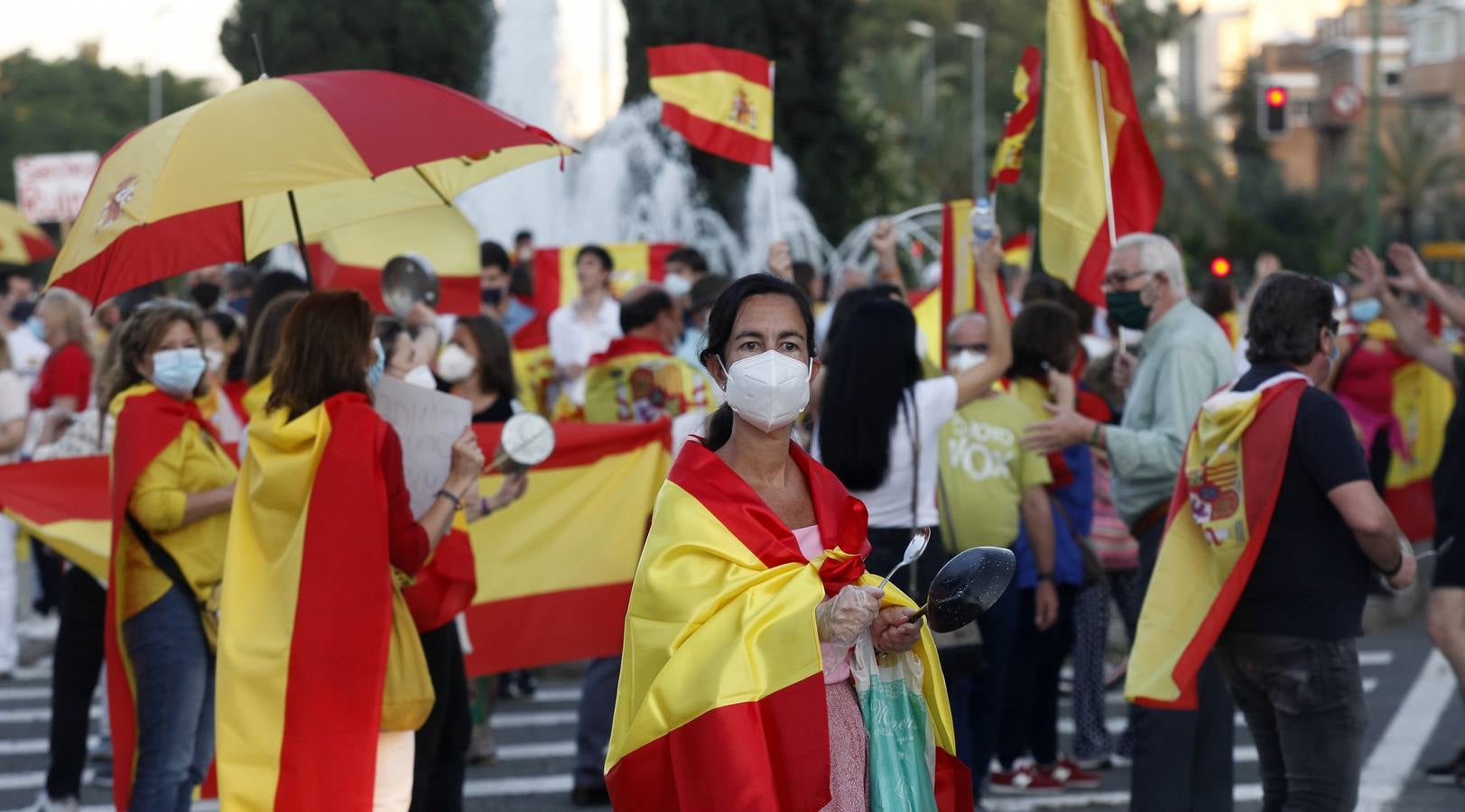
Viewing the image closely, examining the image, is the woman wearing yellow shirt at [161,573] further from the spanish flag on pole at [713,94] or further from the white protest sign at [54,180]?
the white protest sign at [54,180]

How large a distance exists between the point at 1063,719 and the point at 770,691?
6316mm

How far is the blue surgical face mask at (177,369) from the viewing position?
242 inches

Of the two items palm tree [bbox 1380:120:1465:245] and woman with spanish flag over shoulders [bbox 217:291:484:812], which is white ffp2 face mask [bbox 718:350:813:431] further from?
palm tree [bbox 1380:120:1465:245]

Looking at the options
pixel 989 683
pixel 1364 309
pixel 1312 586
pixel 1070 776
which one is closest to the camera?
pixel 1312 586

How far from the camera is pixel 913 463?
20.7 feet

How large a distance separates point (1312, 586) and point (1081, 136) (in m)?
2.83

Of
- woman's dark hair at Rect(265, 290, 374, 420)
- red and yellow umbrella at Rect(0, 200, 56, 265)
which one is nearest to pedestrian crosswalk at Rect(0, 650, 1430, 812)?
woman's dark hair at Rect(265, 290, 374, 420)

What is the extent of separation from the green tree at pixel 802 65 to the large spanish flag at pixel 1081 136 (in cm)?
2631

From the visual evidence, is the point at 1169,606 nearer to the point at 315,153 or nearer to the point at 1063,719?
A: the point at 315,153

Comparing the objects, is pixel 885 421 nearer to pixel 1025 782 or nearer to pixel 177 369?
pixel 177 369

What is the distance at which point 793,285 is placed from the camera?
3965mm

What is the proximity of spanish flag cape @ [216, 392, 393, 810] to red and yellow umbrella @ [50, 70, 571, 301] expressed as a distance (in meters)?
0.67

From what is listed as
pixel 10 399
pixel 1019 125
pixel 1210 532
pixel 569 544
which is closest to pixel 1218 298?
pixel 1019 125

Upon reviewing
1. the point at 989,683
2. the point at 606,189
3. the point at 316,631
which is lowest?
the point at 989,683
